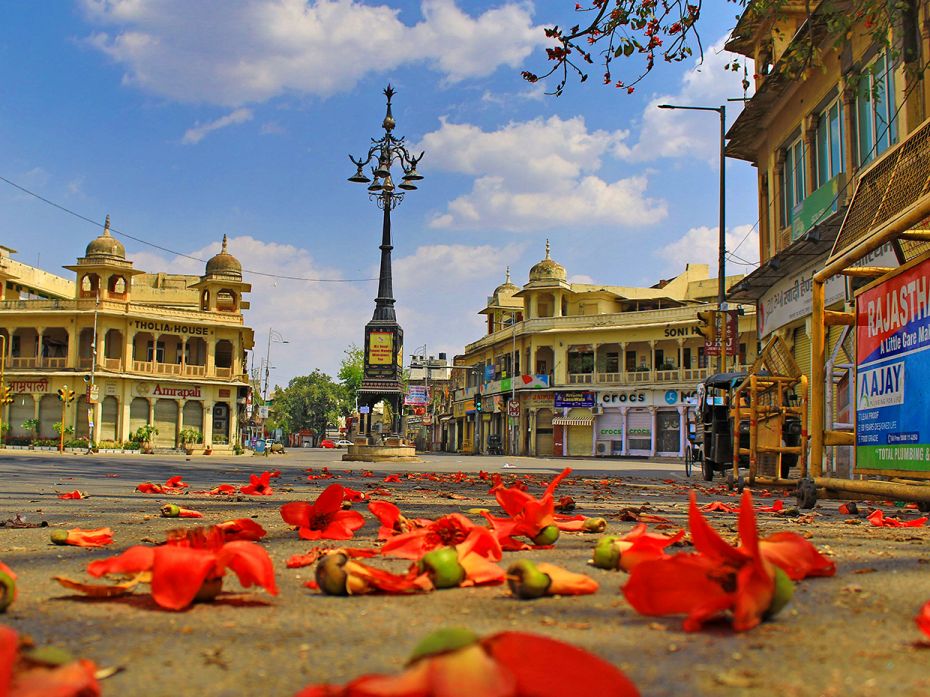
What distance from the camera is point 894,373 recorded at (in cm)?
531

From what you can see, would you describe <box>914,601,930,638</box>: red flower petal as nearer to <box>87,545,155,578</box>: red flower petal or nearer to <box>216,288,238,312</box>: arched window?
<box>87,545,155,578</box>: red flower petal

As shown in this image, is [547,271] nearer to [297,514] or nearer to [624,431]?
[624,431]

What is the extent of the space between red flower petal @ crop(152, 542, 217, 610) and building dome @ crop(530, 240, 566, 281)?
2202 inches

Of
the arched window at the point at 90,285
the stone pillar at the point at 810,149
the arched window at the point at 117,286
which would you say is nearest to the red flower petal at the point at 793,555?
the stone pillar at the point at 810,149

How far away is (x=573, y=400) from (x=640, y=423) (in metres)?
4.63

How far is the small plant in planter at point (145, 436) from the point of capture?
41556 mm

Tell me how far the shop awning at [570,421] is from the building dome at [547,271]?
9900 mm

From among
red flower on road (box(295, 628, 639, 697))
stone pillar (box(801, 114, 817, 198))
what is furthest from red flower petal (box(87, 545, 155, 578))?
stone pillar (box(801, 114, 817, 198))

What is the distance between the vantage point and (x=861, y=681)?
60.9 inches

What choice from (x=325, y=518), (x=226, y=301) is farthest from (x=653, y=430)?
(x=325, y=518)

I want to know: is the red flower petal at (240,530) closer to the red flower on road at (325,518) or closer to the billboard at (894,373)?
the red flower on road at (325,518)

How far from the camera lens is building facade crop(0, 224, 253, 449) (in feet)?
155

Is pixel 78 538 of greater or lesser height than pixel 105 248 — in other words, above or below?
below

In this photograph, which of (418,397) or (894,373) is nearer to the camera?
(894,373)
